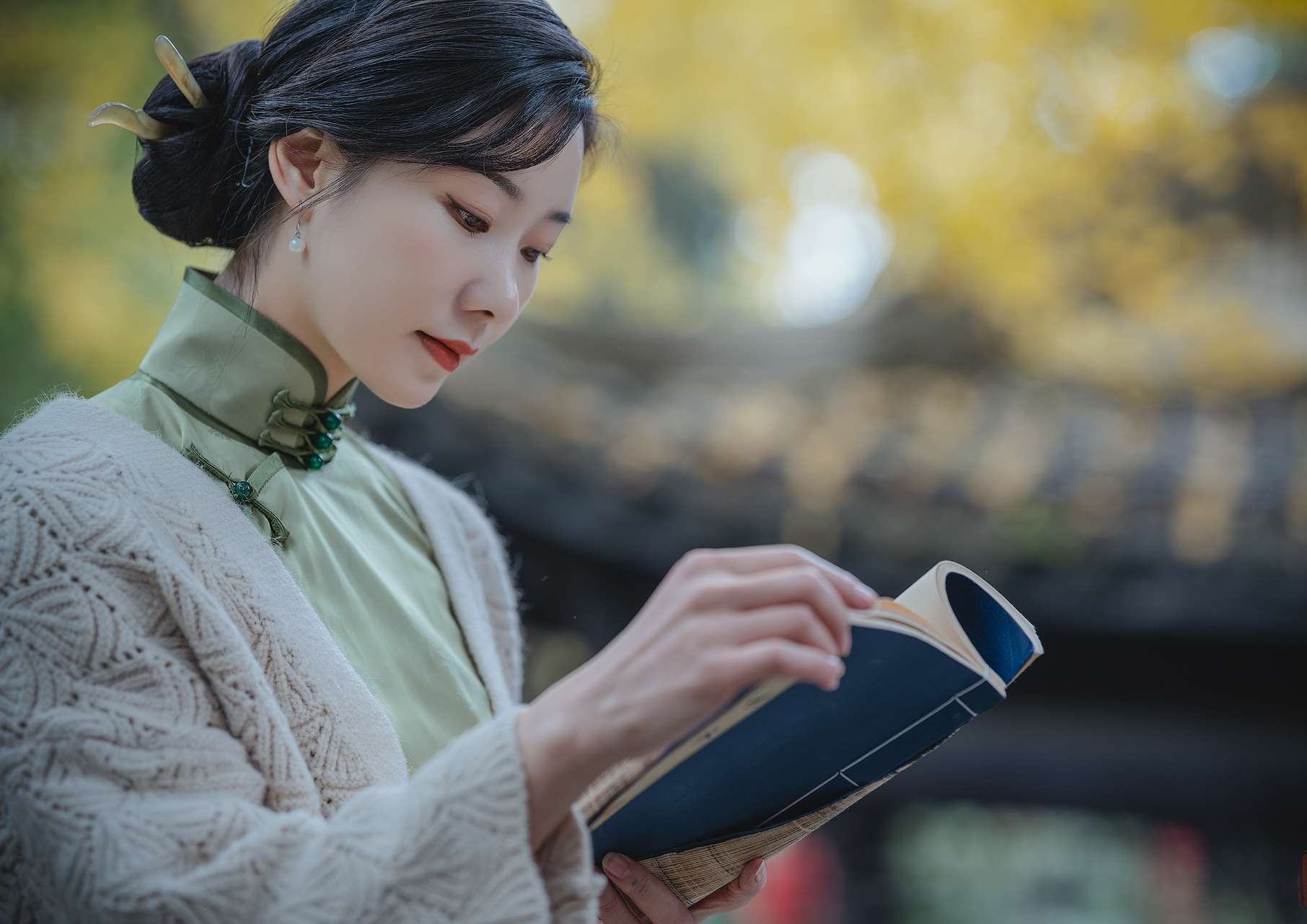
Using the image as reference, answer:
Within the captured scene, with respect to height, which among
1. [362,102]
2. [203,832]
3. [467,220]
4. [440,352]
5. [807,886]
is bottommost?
[807,886]

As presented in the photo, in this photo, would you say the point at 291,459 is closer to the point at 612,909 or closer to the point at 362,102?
the point at 362,102

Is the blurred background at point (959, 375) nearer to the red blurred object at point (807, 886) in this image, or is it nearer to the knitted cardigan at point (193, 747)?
→ the red blurred object at point (807, 886)

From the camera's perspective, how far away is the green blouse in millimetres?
1273

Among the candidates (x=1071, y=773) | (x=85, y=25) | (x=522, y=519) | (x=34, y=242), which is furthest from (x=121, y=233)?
(x=1071, y=773)

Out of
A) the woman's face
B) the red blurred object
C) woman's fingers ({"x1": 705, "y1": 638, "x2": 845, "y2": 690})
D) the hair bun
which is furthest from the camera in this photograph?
the red blurred object

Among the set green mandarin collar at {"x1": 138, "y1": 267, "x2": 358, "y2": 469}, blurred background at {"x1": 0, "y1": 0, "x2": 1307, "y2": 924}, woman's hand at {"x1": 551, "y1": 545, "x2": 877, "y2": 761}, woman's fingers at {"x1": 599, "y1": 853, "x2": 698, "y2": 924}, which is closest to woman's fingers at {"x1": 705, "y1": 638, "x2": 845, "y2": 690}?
woman's hand at {"x1": 551, "y1": 545, "x2": 877, "y2": 761}

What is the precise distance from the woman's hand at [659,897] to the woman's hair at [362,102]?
29.7 inches

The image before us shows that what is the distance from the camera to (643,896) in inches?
48.7

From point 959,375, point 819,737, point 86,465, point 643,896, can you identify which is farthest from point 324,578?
point 959,375

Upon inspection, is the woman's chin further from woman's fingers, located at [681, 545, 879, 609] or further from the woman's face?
woman's fingers, located at [681, 545, 879, 609]

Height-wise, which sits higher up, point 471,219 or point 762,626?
point 471,219

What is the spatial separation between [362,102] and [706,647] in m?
0.72

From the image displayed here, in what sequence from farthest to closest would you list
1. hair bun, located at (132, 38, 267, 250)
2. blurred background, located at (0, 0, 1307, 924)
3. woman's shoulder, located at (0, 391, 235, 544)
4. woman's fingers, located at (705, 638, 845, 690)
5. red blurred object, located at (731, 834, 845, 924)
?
red blurred object, located at (731, 834, 845, 924) < blurred background, located at (0, 0, 1307, 924) < hair bun, located at (132, 38, 267, 250) < woman's shoulder, located at (0, 391, 235, 544) < woman's fingers, located at (705, 638, 845, 690)

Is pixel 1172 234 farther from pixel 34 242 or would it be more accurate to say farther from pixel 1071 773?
pixel 34 242
